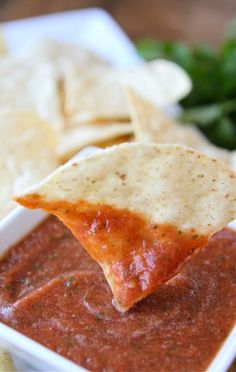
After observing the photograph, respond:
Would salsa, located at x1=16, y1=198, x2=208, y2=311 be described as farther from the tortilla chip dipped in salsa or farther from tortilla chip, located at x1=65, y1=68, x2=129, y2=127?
tortilla chip, located at x1=65, y1=68, x2=129, y2=127

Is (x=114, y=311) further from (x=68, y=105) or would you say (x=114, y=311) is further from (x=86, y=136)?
(x=68, y=105)

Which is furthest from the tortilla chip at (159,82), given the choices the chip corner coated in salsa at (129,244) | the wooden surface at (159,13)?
the chip corner coated in salsa at (129,244)

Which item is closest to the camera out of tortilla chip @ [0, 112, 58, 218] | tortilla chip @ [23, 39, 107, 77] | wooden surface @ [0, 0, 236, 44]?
tortilla chip @ [0, 112, 58, 218]

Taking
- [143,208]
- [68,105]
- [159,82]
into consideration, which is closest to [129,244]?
[143,208]

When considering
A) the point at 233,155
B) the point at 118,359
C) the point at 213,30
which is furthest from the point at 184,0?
the point at 118,359

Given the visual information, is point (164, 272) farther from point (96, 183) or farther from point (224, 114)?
point (224, 114)

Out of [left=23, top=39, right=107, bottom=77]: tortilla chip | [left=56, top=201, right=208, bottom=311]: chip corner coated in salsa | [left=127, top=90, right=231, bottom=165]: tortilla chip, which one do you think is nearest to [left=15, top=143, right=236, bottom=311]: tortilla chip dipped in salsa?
[left=56, top=201, right=208, bottom=311]: chip corner coated in salsa
